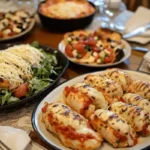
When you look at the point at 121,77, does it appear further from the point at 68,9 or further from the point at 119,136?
the point at 68,9

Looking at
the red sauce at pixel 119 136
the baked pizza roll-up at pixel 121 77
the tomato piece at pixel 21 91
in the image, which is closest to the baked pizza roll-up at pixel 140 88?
the baked pizza roll-up at pixel 121 77

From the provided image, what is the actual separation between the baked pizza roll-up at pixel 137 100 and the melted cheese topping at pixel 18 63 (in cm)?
40

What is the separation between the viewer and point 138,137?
3.12 ft

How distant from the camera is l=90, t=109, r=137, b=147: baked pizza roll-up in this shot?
0.89 m

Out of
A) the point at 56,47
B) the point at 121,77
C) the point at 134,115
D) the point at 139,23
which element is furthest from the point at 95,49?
the point at 134,115

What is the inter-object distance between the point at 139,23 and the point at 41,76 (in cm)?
80

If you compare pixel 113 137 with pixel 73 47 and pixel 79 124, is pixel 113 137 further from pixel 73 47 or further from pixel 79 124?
pixel 73 47

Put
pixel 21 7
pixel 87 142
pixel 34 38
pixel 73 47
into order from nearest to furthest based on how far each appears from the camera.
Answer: pixel 87 142 → pixel 73 47 → pixel 34 38 → pixel 21 7

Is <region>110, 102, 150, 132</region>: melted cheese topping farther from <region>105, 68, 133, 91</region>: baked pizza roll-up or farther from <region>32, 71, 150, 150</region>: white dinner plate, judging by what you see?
<region>105, 68, 133, 91</region>: baked pizza roll-up

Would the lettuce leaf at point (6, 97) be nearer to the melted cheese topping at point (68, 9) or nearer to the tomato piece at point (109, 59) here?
the tomato piece at point (109, 59)

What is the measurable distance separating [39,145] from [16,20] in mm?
970

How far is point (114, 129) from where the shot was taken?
89 cm

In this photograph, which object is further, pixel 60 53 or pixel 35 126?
pixel 60 53

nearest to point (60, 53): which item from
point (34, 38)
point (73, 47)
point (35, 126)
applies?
point (73, 47)
